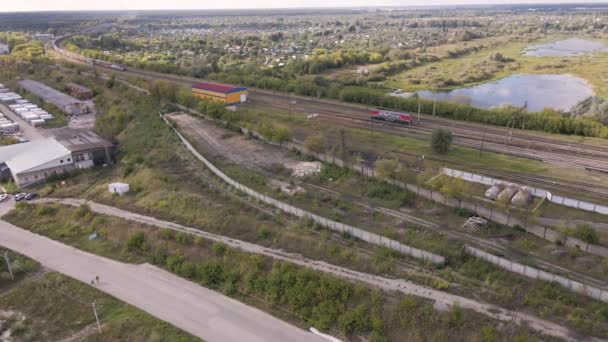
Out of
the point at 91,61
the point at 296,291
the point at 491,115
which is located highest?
the point at 91,61

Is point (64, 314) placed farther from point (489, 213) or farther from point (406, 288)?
point (489, 213)

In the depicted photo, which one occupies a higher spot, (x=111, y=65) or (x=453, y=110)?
(x=111, y=65)

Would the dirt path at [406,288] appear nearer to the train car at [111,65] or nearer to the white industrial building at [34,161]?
the white industrial building at [34,161]

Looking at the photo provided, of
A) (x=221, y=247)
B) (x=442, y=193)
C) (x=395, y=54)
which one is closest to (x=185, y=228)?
(x=221, y=247)

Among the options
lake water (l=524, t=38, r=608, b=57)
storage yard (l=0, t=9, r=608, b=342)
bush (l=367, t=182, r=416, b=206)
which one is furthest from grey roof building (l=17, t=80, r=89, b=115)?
lake water (l=524, t=38, r=608, b=57)

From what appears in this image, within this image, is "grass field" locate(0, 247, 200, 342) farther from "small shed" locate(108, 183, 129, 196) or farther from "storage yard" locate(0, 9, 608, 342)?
"small shed" locate(108, 183, 129, 196)

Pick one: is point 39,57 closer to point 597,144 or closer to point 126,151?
point 126,151

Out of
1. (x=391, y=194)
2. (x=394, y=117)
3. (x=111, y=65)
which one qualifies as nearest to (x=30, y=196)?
(x=391, y=194)

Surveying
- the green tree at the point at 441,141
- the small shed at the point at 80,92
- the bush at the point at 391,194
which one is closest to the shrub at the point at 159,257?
the bush at the point at 391,194
